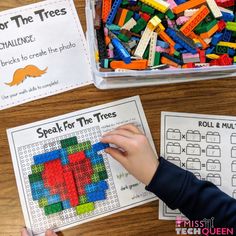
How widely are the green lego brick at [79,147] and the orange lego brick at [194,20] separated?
287mm

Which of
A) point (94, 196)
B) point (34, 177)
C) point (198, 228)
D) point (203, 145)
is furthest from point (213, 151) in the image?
point (34, 177)

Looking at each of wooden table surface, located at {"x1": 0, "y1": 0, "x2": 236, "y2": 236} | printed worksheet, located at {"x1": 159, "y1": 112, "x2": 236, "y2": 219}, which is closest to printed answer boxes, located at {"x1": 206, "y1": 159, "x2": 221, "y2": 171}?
printed worksheet, located at {"x1": 159, "y1": 112, "x2": 236, "y2": 219}

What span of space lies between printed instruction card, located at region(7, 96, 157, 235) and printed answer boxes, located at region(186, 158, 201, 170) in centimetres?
8

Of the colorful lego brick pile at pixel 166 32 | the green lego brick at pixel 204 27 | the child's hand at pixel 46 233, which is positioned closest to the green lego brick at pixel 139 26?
the colorful lego brick pile at pixel 166 32

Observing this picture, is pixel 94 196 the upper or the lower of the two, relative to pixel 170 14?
lower

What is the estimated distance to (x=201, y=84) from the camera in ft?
2.56

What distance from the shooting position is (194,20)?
28.8 inches

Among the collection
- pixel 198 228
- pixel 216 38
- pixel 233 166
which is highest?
pixel 216 38

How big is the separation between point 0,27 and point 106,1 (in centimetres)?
22

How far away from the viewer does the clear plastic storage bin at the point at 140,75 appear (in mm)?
683

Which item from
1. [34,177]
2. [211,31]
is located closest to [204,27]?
[211,31]

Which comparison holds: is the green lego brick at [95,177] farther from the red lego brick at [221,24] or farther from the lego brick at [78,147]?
the red lego brick at [221,24]

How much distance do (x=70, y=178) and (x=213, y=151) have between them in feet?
0.96

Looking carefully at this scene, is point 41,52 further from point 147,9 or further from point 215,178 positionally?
point 215,178
